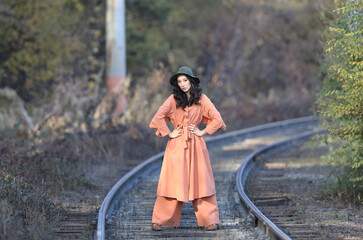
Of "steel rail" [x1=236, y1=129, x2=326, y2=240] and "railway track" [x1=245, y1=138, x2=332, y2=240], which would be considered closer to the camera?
"steel rail" [x1=236, y1=129, x2=326, y2=240]

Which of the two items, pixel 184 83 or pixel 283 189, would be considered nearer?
pixel 184 83

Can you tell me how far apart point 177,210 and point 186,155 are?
713 millimetres

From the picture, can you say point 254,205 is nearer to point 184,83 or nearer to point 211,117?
point 211,117

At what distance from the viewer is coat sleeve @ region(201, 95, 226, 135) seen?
7000 mm

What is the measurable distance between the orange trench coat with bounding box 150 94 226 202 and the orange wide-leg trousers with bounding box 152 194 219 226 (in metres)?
0.13

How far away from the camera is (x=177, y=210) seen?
7.18 m

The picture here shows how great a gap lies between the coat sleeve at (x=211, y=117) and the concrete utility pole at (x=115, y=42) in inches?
406

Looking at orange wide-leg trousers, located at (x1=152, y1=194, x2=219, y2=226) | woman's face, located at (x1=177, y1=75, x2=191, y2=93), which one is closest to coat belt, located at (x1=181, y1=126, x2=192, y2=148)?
woman's face, located at (x1=177, y1=75, x2=191, y2=93)

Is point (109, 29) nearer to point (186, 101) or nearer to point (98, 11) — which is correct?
point (98, 11)

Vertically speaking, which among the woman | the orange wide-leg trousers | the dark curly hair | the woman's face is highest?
the woman's face

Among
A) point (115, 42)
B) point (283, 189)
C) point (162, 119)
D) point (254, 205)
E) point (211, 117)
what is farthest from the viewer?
point (115, 42)

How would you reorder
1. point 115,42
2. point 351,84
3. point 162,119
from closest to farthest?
point 162,119 < point 351,84 < point 115,42

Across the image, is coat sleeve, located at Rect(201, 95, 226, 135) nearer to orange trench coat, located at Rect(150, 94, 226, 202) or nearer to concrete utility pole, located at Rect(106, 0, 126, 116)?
orange trench coat, located at Rect(150, 94, 226, 202)

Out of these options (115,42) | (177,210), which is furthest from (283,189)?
(115,42)
